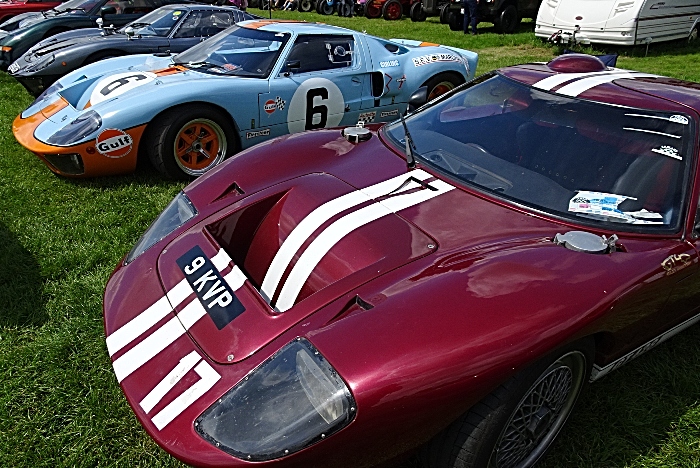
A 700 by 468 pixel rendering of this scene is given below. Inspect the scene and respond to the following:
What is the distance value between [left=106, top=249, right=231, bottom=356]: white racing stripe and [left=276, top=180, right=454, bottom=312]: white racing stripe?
24 centimetres

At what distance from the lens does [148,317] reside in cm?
181

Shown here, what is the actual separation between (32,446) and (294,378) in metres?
1.15

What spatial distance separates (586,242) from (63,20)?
790 cm

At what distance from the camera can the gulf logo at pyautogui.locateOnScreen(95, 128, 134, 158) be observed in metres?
3.82

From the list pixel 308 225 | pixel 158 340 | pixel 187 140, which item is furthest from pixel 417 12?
pixel 158 340

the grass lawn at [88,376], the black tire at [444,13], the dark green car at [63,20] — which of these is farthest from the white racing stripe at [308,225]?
the black tire at [444,13]

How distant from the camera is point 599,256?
178 cm

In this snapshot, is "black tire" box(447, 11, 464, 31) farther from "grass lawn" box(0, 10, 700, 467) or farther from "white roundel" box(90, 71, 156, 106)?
"grass lawn" box(0, 10, 700, 467)

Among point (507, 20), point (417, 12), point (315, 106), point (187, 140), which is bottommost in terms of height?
point (417, 12)

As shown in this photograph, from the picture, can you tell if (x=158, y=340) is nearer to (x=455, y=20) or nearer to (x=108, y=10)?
(x=108, y=10)

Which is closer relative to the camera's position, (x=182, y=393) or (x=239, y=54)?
(x=182, y=393)

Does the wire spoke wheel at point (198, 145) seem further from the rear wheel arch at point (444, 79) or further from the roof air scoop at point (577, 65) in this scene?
the roof air scoop at point (577, 65)

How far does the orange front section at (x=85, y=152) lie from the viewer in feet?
A: 12.4

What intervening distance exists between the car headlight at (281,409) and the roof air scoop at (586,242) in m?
0.92
